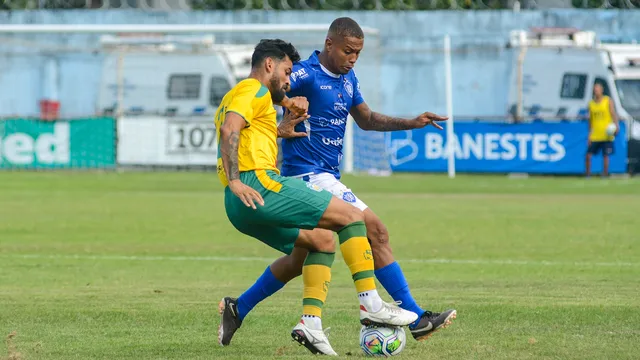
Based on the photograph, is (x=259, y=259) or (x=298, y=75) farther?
(x=259, y=259)

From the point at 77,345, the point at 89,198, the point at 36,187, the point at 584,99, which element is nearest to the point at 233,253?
the point at 77,345

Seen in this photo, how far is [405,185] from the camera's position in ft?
86.1

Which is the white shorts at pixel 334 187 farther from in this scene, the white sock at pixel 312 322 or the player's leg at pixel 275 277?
the white sock at pixel 312 322

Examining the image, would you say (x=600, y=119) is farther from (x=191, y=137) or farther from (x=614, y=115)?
(x=191, y=137)

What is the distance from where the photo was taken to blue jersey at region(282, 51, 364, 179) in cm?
816

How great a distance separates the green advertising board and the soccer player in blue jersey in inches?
916

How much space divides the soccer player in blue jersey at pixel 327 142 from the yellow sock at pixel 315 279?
408 millimetres

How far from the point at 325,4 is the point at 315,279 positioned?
33.0 meters

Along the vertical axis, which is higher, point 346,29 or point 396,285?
point 346,29

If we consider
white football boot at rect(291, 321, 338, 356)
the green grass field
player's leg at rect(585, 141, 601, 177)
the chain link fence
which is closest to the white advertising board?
the green grass field

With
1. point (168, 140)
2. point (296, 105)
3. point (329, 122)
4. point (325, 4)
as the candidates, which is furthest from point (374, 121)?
point (325, 4)

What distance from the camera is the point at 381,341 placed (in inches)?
287

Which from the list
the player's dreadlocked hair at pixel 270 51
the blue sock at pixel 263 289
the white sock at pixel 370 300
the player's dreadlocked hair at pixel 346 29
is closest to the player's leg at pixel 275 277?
the blue sock at pixel 263 289

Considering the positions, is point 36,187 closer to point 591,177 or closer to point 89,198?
point 89,198
